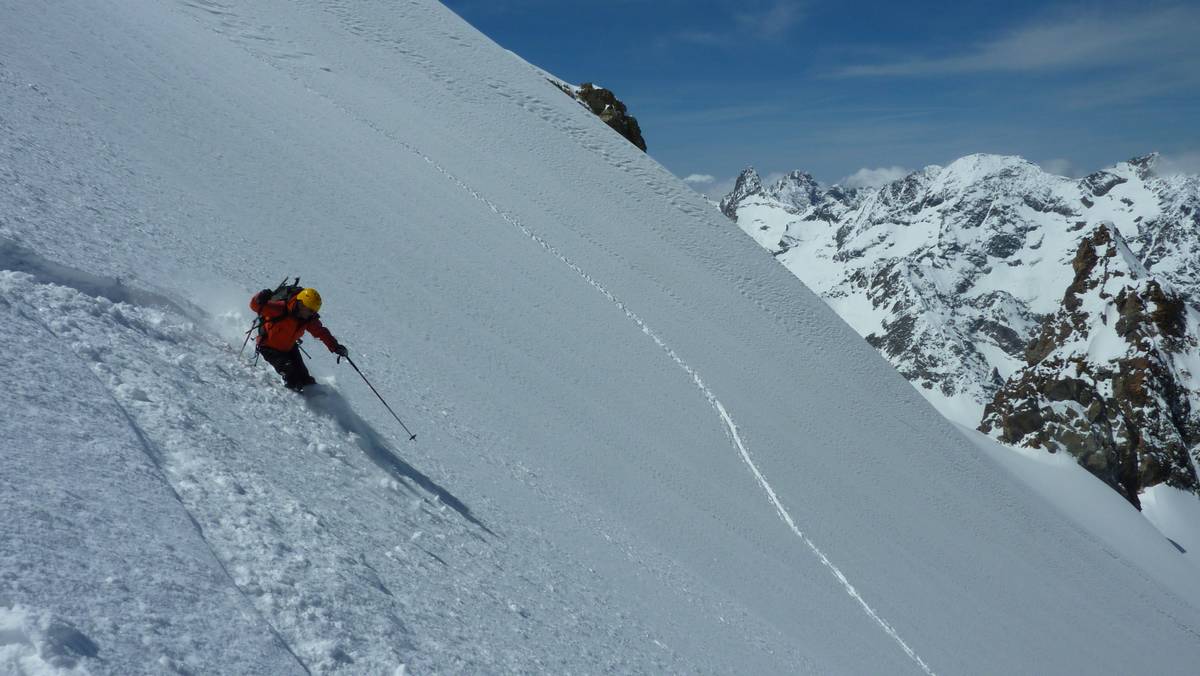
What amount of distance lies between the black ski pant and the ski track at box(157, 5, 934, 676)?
8.71 meters

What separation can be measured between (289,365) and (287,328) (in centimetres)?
34

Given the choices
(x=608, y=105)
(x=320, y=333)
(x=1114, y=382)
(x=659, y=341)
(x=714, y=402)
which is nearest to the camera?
(x=320, y=333)

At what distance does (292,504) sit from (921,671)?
31.5 feet

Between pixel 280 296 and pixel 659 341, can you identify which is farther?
pixel 659 341

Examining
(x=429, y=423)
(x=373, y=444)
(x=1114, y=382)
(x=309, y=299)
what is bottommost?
(x=373, y=444)

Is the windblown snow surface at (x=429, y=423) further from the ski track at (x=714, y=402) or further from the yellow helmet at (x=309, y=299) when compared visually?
the yellow helmet at (x=309, y=299)

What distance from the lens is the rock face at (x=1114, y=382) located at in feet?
243

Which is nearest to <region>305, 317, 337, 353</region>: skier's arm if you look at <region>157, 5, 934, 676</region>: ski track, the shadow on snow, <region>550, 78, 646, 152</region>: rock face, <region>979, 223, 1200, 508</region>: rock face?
the shadow on snow

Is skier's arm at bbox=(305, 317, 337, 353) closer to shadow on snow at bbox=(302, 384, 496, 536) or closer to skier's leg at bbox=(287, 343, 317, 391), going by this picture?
skier's leg at bbox=(287, 343, 317, 391)

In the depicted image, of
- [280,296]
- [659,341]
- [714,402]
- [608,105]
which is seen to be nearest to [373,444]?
[280,296]

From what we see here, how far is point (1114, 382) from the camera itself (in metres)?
105

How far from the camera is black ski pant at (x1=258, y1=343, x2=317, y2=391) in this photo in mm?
7016

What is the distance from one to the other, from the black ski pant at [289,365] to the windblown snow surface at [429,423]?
0.20 metres

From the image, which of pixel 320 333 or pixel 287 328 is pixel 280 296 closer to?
pixel 287 328
